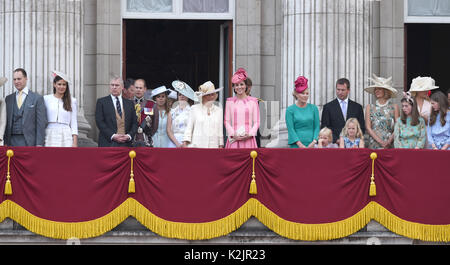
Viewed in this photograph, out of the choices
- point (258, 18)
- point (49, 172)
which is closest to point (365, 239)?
point (49, 172)

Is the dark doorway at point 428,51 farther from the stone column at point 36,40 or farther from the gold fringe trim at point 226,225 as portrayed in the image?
the gold fringe trim at point 226,225

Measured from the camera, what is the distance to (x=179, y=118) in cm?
1761

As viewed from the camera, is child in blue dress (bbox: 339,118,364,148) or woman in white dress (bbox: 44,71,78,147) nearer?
woman in white dress (bbox: 44,71,78,147)

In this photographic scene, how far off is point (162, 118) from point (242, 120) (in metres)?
1.64

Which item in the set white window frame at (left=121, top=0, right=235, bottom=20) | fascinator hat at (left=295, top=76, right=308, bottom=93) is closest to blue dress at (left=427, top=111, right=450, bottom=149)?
Answer: fascinator hat at (left=295, top=76, right=308, bottom=93)

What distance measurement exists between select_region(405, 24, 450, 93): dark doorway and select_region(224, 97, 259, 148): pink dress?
39.8 feet

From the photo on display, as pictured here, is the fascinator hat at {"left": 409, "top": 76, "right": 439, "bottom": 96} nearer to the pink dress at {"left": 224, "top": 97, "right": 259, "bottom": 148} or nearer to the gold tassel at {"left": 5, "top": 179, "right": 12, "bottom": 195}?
the pink dress at {"left": 224, "top": 97, "right": 259, "bottom": 148}

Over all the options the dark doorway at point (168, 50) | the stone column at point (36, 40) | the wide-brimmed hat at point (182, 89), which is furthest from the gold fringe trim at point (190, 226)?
the dark doorway at point (168, 50)

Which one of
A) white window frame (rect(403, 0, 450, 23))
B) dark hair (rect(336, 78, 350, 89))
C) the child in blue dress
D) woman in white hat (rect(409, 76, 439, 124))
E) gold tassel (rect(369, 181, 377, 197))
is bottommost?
gold tassel (rect(369, 181, 377, 197))

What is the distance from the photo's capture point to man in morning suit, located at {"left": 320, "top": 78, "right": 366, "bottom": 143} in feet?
57.9

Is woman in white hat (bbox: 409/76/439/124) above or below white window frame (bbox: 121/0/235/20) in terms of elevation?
below

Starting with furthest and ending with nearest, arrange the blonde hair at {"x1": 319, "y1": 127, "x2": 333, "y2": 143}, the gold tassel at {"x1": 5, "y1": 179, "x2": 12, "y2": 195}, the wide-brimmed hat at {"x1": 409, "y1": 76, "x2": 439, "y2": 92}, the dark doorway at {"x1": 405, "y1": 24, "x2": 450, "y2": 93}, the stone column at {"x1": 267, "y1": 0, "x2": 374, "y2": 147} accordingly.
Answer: the dark doorway at {"x1": 405, "y1": 24, "x2": 450, "y2": 93}, the stone column at {"x1": 267, "y1": 0, "x2": 374, "y2": 147}, the wide-brimmed hat at {"x1": 409, "y1": 76, "x2": 439, "y2": 92}, the blonde hair at {"x1": 319, "y1": 127, "x2": 333, "y2": 143}, the gold tassel at {"x1": 5, "y1": 179, "x2": 12, "y2": 195}

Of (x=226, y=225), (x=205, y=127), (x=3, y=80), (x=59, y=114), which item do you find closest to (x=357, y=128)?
(x=205, y=127)

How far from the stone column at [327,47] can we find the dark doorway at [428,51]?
8927 millimetres
